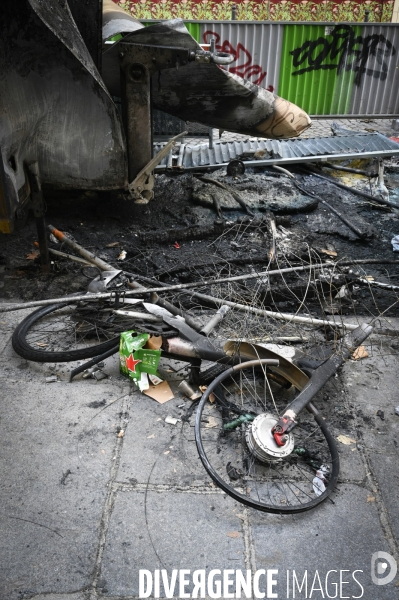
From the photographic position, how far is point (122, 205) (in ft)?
20.7

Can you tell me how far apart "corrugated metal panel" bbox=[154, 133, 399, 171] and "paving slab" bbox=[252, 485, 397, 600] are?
536cm

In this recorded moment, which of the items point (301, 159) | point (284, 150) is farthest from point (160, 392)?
point (284, 150)

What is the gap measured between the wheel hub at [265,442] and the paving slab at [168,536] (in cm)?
34

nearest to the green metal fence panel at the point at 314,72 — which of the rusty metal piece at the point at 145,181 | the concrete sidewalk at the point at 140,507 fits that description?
the rusty metal piece at the point at 145,181

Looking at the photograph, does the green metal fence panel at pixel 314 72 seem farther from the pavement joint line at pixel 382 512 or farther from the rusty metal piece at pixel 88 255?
the pavement joint line at pixel 382 512

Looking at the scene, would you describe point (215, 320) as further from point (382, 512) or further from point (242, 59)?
point (242, 59)

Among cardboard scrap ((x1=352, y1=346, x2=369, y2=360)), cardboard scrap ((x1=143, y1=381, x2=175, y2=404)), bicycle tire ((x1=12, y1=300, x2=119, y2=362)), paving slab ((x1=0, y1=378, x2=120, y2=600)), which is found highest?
bicycle tire ((x1=12, y1=300, x2=119, y2=362))

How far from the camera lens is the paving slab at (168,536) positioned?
2.55m

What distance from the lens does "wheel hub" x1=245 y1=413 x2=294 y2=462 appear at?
2.99 m

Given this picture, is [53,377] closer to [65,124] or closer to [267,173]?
[65,124]

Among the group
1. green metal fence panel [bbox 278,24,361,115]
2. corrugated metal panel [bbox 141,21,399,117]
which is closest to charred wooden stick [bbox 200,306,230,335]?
corrugated metal panel [bbox 141,21,399,117]

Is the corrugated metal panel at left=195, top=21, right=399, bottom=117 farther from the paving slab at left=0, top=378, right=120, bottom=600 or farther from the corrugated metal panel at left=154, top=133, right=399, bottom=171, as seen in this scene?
the paving slab at left=0, top=378, right=120, bottom=600

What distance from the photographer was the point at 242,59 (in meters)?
10.4

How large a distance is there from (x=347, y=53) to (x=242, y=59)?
222cm
